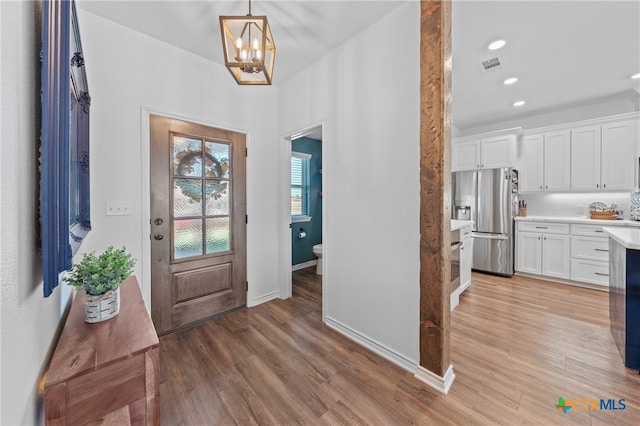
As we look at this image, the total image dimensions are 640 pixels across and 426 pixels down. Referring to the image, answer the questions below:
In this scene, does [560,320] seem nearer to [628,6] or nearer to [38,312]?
[628,6]

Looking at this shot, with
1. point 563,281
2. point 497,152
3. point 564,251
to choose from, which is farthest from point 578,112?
point 563,281

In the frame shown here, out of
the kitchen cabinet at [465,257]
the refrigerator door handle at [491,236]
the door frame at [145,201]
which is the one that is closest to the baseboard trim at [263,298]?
the door frame at [145,201]

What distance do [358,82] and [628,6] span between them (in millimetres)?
2059

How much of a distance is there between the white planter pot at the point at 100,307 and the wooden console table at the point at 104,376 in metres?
0.03

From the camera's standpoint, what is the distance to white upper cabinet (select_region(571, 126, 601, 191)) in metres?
3.53

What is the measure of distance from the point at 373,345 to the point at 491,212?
10.5ft

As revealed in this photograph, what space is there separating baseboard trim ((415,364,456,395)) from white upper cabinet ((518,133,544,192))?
151 inches

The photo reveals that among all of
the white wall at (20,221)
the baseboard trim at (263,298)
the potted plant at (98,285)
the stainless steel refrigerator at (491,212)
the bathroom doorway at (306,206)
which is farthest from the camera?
the bathroom doorway at (306,206)

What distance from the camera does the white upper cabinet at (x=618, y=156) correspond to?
3.29m

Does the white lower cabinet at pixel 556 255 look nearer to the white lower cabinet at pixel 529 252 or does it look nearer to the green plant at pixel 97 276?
the white lower cabinet at pixel 529 252

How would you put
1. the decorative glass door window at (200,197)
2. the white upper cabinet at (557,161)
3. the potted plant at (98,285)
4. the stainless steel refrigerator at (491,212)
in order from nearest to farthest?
1. the potted plant at (98,285)
2. the decorative glass door window at (200,197)
3. the white upper cabinet at (557,161)
4. the stainless steel refrigerator at (491,212)

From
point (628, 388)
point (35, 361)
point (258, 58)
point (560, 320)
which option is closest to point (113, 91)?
point (258, 58)

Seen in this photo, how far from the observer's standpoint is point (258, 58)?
1.43 metres

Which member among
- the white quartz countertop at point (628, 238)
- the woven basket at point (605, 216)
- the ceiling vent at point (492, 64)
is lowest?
the white quartz countertop at point (628, 238)
